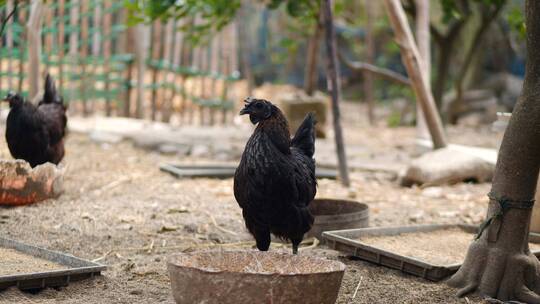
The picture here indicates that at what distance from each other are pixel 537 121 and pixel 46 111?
17.2 feet

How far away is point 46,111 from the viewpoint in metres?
7.84

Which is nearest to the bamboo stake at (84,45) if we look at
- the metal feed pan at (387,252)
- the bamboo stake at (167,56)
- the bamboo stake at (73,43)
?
the bamboo stake at (73,43)

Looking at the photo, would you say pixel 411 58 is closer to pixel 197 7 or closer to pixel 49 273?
pixel 197 7

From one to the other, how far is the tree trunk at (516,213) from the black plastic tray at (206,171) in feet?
15.6

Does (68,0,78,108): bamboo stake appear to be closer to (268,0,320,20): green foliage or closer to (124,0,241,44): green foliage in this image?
(124,0,241,44): green foliage

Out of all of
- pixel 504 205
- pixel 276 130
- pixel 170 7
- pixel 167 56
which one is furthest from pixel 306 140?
pixel 167 56

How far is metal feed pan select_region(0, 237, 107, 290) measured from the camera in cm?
418

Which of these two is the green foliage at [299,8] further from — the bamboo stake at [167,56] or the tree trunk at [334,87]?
the bamboo stake at [167,56]

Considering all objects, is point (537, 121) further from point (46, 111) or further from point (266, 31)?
point (266, 31)

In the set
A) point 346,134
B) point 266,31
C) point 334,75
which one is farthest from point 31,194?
point 266,31

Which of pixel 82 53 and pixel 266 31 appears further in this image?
pixel 266 31

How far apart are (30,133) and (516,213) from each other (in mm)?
4819

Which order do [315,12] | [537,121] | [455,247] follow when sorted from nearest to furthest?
[537,121] < [455,247] < [315,12]

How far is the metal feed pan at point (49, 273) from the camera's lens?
13.7 feet
